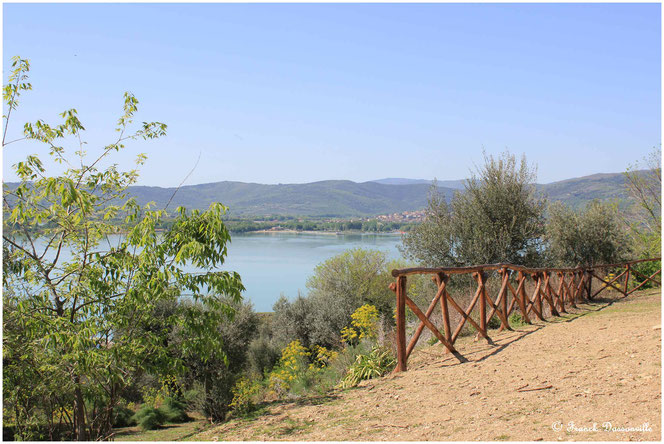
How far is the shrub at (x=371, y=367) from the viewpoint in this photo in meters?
6.66

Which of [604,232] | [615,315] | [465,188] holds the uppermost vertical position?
[465,188]

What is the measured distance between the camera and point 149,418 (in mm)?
15695

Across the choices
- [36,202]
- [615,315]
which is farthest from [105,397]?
[615,315]

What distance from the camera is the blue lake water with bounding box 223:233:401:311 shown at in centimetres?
4288

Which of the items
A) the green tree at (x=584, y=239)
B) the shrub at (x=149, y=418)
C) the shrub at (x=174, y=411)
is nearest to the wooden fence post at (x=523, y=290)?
the green tree at (x=584, y=239)

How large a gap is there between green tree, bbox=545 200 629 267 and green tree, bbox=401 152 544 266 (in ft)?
5.29

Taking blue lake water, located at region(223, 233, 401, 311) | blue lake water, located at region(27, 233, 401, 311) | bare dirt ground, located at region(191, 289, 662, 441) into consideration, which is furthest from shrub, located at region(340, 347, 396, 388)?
blue lake water, located at region(223, 233, 401, 311)

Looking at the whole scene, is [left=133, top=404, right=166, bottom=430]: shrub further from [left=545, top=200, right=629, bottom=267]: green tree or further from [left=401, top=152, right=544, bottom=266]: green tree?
[left=545, top=200, right=629, bottom=267]: green tree

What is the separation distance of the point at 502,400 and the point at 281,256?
Result: 60.5 metres

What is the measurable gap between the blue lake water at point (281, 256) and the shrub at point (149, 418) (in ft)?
39.5

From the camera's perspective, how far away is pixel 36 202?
5.20 m

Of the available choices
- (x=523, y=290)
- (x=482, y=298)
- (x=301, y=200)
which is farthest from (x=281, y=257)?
(x=301, y=200)

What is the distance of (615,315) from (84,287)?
31.4 feet

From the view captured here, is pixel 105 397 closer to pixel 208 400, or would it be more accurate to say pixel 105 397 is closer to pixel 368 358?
pixel 368 358
